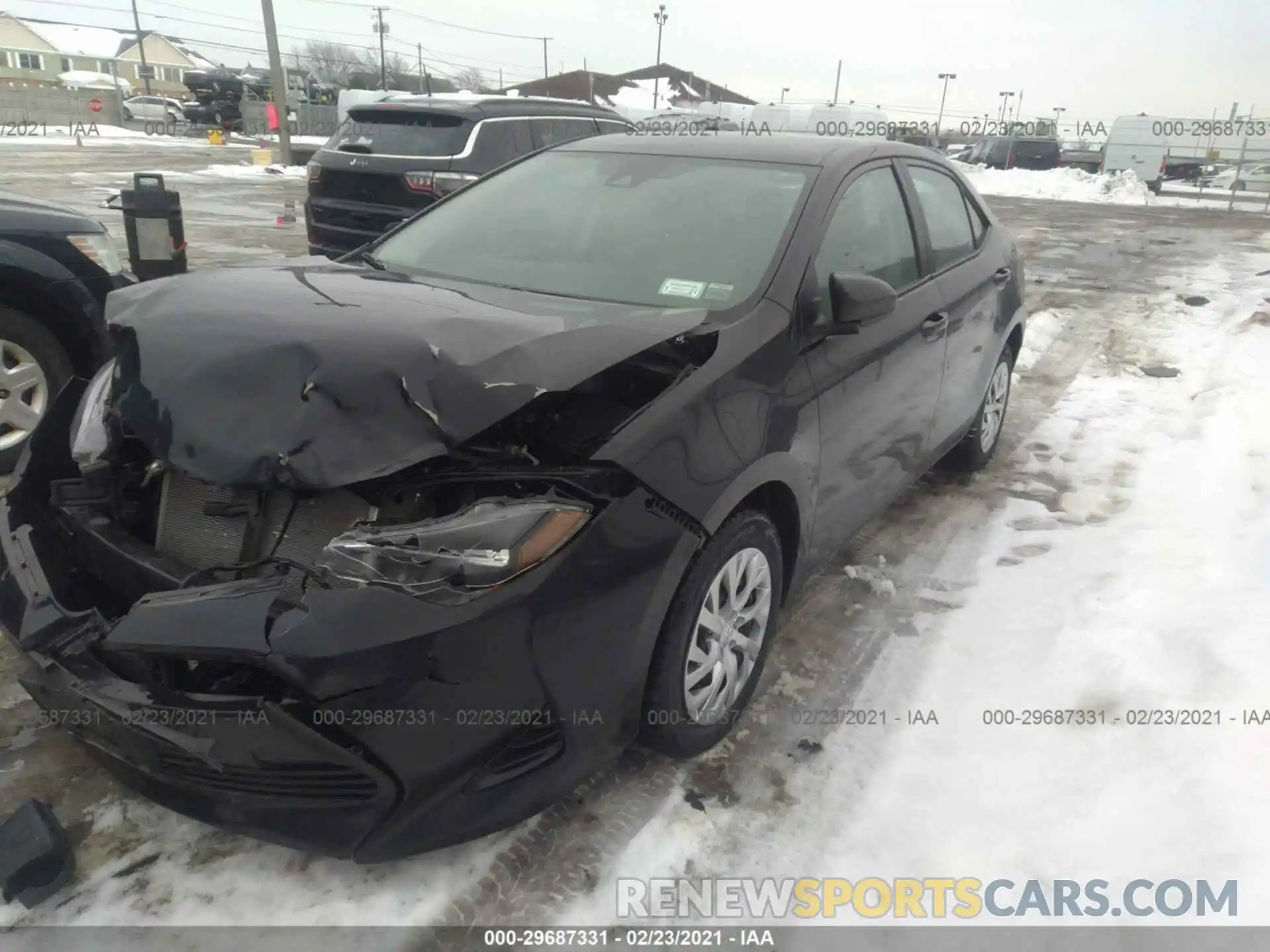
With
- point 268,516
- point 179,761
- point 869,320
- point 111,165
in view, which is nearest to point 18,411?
point 268,516

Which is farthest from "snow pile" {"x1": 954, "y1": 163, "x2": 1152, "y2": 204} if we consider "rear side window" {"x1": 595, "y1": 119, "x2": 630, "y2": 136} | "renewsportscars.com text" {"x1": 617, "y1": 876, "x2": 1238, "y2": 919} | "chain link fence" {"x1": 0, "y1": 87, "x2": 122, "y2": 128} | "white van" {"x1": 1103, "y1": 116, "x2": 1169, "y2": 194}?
"chain link fence" {"x1": 0, "y1": 87, "x2": 122, "y2": 128}

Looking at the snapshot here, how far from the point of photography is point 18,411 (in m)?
4.29

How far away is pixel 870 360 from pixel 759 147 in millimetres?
970

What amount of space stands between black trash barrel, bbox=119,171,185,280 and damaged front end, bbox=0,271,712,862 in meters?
2.72

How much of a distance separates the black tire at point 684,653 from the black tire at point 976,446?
7.91 ft

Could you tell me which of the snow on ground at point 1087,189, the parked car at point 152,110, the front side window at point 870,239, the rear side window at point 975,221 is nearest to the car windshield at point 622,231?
the front side window at point 870,239

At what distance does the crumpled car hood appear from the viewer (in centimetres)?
202

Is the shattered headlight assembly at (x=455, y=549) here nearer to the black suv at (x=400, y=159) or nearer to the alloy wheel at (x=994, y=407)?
the alloy wheel at (x=994, y=407)

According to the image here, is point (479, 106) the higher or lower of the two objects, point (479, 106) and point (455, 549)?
the higher

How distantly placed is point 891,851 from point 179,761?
173 cm

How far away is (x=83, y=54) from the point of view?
270 feet

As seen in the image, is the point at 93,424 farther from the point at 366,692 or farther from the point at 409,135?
the point at 409,135

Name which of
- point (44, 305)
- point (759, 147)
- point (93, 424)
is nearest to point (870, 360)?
point (759, 147)

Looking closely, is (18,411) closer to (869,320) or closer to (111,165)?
(869,320)
